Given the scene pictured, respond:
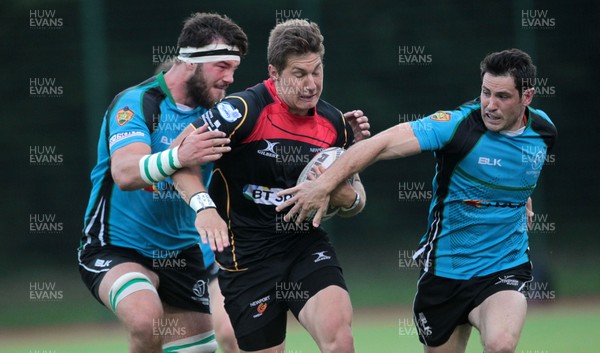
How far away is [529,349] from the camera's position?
22.9 feet

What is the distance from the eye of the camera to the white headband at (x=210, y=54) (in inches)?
209

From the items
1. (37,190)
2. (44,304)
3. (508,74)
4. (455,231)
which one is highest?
(508,74)

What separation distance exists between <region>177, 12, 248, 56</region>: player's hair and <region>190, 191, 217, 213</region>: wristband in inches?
45.9

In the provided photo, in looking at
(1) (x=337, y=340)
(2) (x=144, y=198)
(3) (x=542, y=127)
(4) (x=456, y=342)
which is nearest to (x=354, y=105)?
(3) (x=542, y=127)

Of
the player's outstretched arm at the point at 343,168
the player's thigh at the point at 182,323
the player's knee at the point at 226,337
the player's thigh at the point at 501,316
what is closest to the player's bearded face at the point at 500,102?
the player's outstretched arm at the point at 343,168

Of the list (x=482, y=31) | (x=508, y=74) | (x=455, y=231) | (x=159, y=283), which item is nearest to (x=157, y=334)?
(x=159, y=283)

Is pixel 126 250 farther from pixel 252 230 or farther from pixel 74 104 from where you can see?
pixel 74 104

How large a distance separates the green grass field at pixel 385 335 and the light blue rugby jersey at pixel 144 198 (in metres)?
2.26

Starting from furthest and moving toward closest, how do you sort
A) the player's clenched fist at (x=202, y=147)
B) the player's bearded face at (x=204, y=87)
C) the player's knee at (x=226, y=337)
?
the player's knee at (x=226, y=337), the player's bearded face at (x=204, y=87), the player's clenched fist at (x=202, y=147)

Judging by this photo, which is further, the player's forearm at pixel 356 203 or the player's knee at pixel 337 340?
the player's forearm at pixel 356 203

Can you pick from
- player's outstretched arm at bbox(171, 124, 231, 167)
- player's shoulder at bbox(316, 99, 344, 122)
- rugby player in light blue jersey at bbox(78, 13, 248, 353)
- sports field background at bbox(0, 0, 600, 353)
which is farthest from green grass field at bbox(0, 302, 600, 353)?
player's outstretched arm at bbox(171, 124, 231, 167)

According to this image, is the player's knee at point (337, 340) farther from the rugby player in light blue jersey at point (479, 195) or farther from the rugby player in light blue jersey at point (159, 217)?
the rugby player in light blue jersey at point (159, 217)

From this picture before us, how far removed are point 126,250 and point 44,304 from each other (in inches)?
150

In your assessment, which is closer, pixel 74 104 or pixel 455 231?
pixel 455 231
